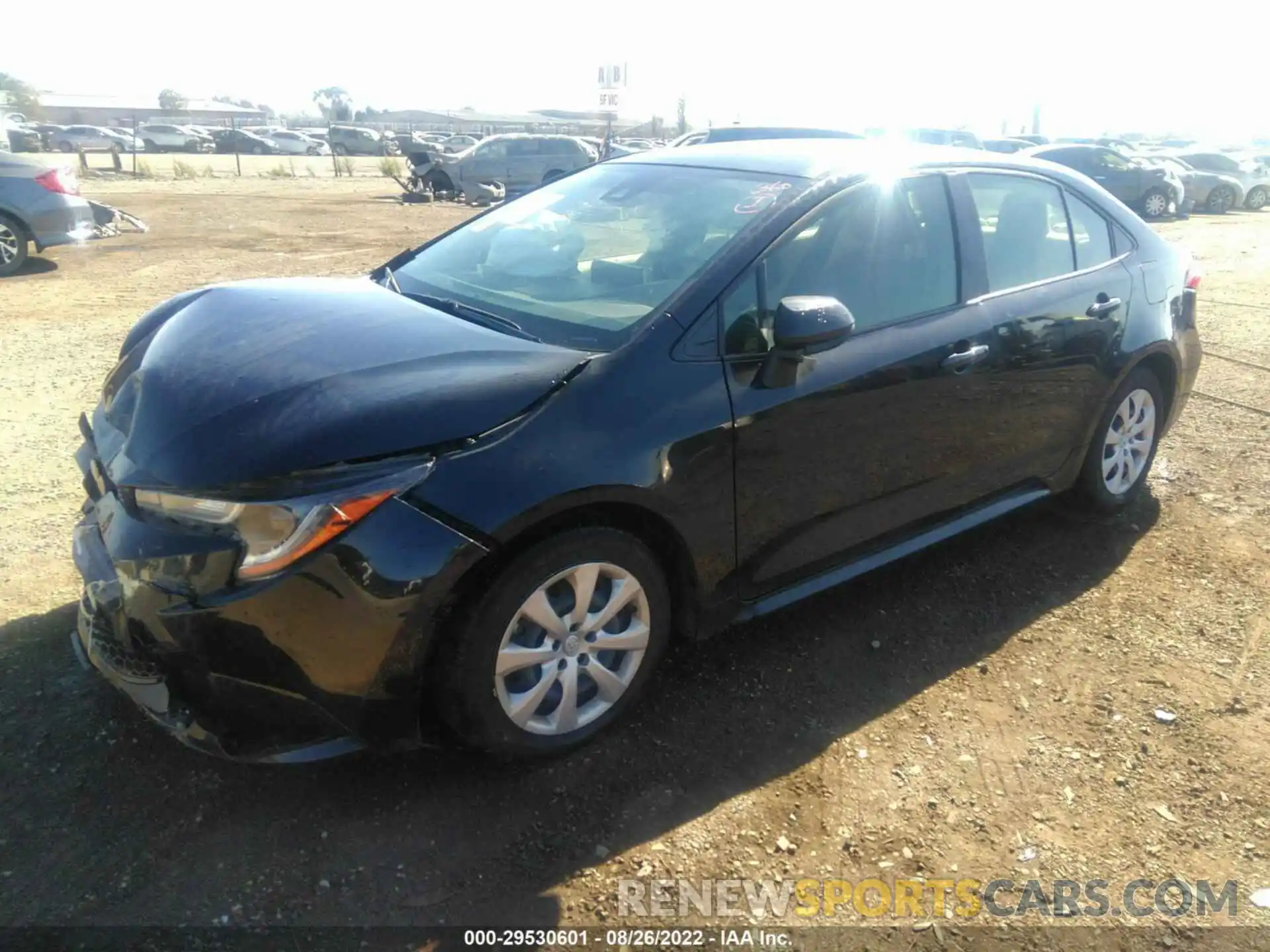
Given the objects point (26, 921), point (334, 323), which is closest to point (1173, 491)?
point (334, 323)

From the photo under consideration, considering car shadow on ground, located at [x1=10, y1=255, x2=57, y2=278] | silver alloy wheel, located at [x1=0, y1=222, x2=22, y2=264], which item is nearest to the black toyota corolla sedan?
silver alloy wheel, located at [x1=0, y1=222, x2=22, y2=264]

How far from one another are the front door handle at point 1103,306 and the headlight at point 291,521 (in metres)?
3.12

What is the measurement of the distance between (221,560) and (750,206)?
1.99 metres

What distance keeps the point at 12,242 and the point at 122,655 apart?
30.5ft

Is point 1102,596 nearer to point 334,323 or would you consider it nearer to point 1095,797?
point 1095,797

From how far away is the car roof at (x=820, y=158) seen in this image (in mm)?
3432

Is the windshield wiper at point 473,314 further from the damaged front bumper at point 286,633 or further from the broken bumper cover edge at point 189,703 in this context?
the broken bumper cover edge at point 189,703

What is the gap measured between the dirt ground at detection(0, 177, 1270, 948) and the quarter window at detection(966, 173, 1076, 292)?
4.09 feet

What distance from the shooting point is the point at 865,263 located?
11.0 feet

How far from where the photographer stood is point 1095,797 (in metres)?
2.81

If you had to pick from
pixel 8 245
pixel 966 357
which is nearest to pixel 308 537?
pixel 966 357

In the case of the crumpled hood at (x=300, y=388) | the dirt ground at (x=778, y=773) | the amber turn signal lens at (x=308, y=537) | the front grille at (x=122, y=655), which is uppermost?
the crumpled hood at (x=300, y=388)

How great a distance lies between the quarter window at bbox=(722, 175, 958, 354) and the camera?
3004 millimetres

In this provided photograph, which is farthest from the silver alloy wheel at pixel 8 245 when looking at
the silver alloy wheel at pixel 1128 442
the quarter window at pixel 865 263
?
the silver alloy wheel at pixel 1128 442
